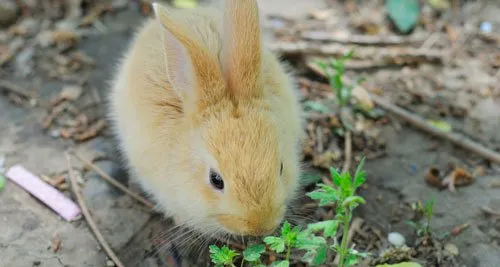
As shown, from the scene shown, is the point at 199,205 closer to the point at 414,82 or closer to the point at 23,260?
the point at 23,260

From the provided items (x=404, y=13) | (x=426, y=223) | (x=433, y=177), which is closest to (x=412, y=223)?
(x=426, y=223)

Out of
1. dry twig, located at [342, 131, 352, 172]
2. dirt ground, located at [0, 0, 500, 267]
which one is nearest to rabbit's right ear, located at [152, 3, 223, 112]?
dirt ground, located at [0, 0, 500, 267]

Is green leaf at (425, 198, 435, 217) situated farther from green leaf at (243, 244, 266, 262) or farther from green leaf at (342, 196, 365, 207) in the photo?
green leaf at (243, 244, 266, 262)

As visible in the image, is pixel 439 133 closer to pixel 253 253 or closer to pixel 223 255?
pixel 253 253

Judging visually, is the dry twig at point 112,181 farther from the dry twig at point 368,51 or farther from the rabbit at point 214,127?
the dry twig at point 368,51

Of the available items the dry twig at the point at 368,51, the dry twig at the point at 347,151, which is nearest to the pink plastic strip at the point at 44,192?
the dry twig at the point at 347,151

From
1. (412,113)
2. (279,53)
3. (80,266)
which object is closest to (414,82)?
(412,113)
